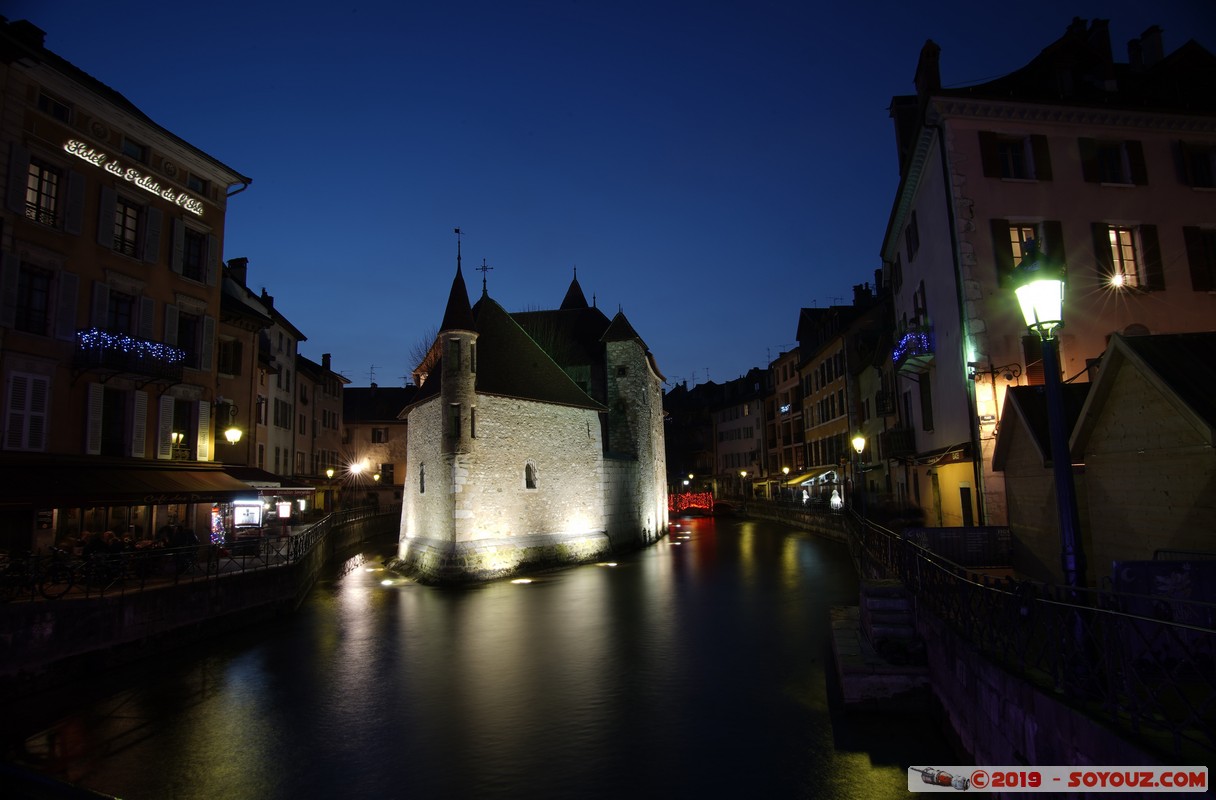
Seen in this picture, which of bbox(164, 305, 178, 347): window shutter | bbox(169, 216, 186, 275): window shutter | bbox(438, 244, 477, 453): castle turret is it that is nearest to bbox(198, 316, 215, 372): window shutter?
bbox(164, 305, 178, 347): window shutter

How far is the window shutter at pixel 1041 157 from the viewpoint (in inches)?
734

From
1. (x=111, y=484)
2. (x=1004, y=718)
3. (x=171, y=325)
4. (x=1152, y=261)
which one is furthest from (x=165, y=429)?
(x=1152, y=261)

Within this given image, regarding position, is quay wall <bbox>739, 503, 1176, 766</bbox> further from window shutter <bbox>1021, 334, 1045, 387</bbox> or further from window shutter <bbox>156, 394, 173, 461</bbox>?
window shutter <bbox>156, 394, 173, 461</bbox>

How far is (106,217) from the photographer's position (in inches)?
712

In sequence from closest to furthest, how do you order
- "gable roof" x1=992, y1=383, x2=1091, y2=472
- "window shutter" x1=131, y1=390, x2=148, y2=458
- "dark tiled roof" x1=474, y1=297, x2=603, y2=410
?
"gable roof" x1=992, y1=383, x2=1091, y2=472 → "window shutter" x1=131, y1=390, x2=148, y2=458 → "dark tiled roof" x1=474, y1=297, x2=603, y2=410

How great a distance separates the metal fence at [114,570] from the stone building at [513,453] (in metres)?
7.26

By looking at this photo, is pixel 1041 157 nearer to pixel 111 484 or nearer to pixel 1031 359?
pixel 1031 359

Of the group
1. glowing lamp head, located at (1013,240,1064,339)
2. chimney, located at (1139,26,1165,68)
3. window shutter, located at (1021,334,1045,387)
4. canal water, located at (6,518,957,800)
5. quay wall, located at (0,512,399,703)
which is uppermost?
chimney, located at (1139,26,1165,68)

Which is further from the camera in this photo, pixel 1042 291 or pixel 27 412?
pixel 27 412

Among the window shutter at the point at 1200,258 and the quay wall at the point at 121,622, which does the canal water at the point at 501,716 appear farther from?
the window shutter at the point at 1200,258

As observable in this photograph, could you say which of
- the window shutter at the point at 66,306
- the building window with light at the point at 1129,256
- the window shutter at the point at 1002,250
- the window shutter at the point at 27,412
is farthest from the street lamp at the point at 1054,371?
the window shutter at the point at 66,306

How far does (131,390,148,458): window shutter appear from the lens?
18.6m

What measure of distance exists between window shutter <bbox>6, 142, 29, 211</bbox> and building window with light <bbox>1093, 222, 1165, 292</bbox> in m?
26.9

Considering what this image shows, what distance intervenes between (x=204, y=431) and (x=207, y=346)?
8.83 feet
